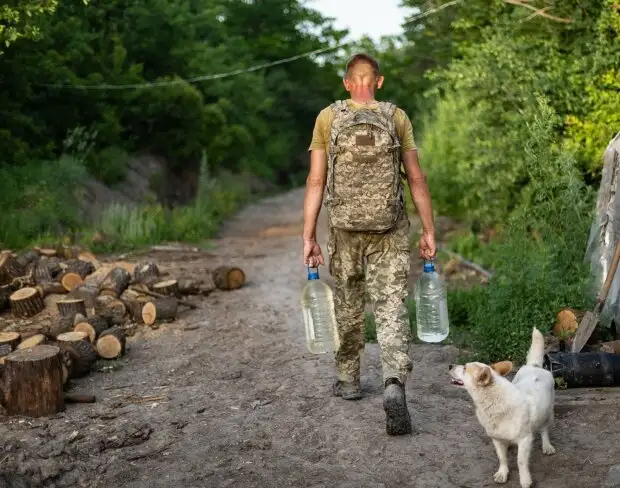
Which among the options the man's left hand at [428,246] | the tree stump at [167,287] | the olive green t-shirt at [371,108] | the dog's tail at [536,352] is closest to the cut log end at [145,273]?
the tree stump at [167,287]

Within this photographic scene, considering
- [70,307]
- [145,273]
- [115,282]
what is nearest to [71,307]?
[70,307]

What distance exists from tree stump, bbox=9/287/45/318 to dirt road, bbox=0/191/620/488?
6.09 ft

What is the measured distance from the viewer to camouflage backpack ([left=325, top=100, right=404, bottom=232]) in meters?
5.31

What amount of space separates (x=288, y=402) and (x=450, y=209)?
11.9 metres

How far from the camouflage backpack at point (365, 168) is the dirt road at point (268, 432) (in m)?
1.43

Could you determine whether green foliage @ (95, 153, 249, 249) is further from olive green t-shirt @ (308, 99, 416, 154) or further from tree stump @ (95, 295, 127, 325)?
olive green t-shirt @ (308, 99, 416, 154)

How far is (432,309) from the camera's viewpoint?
7.70 meters

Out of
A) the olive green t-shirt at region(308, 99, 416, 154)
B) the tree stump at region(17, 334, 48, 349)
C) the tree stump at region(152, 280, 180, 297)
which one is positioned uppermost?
the olive green t-shirt at region(308, 99, 416, 154)

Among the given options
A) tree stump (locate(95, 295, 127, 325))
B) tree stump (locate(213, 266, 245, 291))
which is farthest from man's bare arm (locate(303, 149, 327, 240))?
tree stump (locate(213, 266, 245, 291))

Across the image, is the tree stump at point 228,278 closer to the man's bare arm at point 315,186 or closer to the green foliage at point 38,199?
the green foliage at point 38,199

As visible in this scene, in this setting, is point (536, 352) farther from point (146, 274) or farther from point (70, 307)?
point (146, 274)

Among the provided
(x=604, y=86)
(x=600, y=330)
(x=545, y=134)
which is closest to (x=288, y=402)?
(x=600, y=330)

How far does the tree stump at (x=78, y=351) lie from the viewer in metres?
7.34

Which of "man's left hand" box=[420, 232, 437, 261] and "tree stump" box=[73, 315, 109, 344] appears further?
"tree stump" box=[73, 315, 109, 344]
